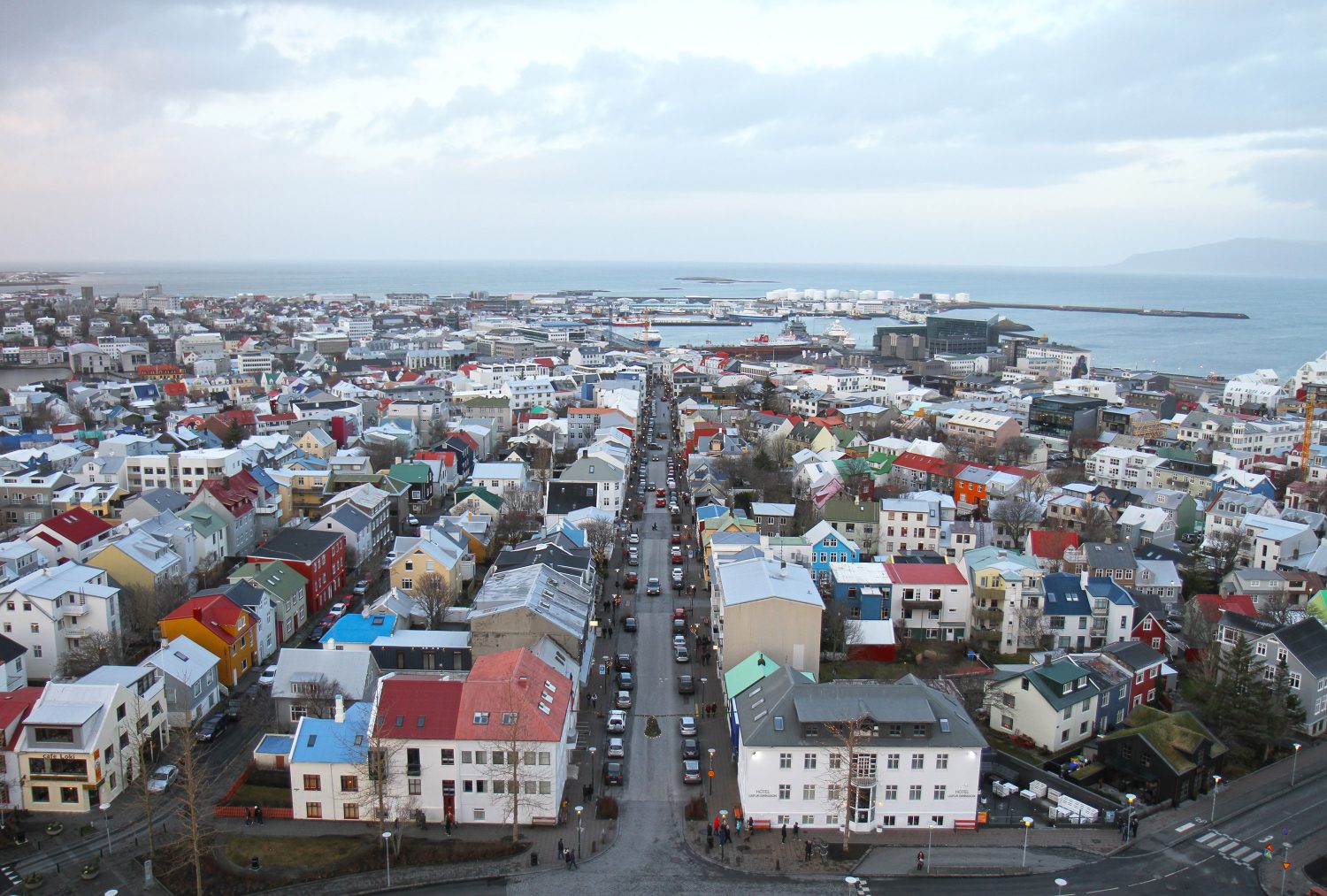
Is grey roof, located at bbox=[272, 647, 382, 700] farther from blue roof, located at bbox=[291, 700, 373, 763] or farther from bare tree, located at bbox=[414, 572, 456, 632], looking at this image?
bare tree, located at bbox=[414, 572, 456, 632]

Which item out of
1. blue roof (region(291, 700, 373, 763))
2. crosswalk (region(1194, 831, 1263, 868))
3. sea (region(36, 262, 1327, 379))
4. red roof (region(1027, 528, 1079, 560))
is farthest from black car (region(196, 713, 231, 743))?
sea (region(36, 262, 1327, 379))

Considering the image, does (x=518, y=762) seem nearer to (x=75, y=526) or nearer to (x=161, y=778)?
(x=161, y=778)

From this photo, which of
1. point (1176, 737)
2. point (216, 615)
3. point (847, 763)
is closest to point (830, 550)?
point (1176, 737)

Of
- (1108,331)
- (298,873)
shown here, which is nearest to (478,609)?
(298,873)

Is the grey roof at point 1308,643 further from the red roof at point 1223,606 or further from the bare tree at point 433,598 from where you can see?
the bare tree at point 433,598

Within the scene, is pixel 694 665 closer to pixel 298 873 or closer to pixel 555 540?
pixel 555 540

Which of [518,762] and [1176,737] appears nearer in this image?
[518,762]
